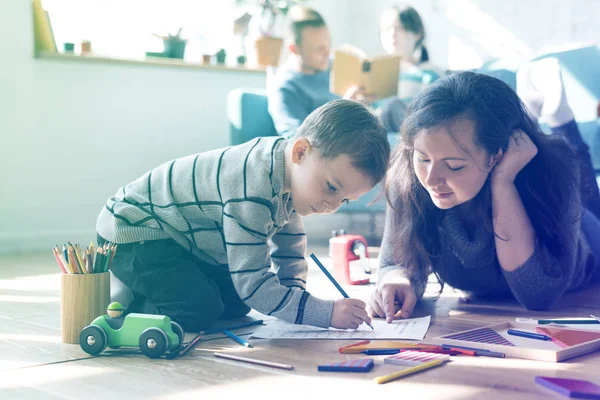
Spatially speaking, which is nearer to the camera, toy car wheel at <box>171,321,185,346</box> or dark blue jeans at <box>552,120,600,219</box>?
toy car wheel at <box>171,321,185,346</box>

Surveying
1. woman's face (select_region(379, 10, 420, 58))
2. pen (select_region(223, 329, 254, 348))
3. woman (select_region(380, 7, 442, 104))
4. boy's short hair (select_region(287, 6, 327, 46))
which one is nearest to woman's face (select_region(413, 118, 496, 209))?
pen (select_region(223, 329, 254, 348))

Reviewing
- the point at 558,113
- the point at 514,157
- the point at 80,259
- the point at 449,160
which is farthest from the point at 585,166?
the point at 80,259

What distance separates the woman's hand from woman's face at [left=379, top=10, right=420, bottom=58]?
2074 millimetres

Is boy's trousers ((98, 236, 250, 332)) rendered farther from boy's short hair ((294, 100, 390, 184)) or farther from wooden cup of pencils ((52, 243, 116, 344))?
boy's short hair ((294, 100, 390, 184))

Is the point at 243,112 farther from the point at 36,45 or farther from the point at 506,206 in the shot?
the point at 506,206

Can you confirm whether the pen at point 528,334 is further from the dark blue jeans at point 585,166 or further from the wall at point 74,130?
the wall at point 74,130

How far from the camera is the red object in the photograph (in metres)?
2.18

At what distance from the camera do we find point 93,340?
1267 mm

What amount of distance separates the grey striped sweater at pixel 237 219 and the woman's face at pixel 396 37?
211cm

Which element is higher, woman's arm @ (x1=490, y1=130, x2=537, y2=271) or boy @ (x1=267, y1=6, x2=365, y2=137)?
boy @ (x1=267, y1=6, x2=365, y2=137)

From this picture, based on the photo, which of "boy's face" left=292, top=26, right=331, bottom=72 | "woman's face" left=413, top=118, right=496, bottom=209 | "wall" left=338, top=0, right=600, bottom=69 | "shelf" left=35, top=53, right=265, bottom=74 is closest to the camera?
"woman's face" left=413, top=118, right=496, bottom=209

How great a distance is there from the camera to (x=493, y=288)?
5.89 feet

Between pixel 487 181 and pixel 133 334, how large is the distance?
2.52ft

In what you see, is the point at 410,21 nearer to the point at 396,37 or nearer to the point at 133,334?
the point at 396,37
